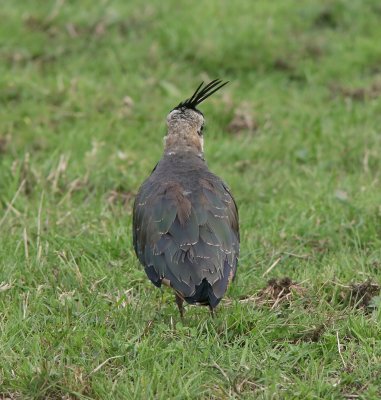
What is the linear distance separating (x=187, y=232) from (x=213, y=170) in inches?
102

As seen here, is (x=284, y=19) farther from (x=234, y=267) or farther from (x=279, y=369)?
(x=279, y=369)

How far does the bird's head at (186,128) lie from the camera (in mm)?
6383

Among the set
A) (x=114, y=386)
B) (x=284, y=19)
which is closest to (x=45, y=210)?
(x=114, y=386)

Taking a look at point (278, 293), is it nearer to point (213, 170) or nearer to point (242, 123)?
point (213, 170)

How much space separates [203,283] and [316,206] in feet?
6.94

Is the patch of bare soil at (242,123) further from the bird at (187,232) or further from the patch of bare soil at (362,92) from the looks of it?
the bird at (187,232)

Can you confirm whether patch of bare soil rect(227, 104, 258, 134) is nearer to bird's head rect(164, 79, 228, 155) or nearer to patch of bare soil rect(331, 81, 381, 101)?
patch of bare soil rect(331, 81, 381, 101)

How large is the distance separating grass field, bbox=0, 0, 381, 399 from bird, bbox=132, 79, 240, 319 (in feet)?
0.81

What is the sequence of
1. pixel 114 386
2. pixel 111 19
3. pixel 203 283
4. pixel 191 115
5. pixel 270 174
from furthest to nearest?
pixel 111 19, pixel 270 174, pixel 191 115, pixel 203 283, pixel 114 386

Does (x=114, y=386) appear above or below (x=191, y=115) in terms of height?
below

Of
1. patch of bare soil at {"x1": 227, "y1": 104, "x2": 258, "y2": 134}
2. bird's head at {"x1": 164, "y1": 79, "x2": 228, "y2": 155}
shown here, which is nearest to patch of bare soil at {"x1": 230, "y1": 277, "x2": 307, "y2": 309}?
bird's head at {"x1": 164, "y1": 79, "x2": 228, "y2": 155}

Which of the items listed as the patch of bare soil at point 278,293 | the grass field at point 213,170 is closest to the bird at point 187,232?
the grass field at point 213,170

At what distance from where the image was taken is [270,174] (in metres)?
8.02

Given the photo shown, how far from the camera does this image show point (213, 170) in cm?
795
